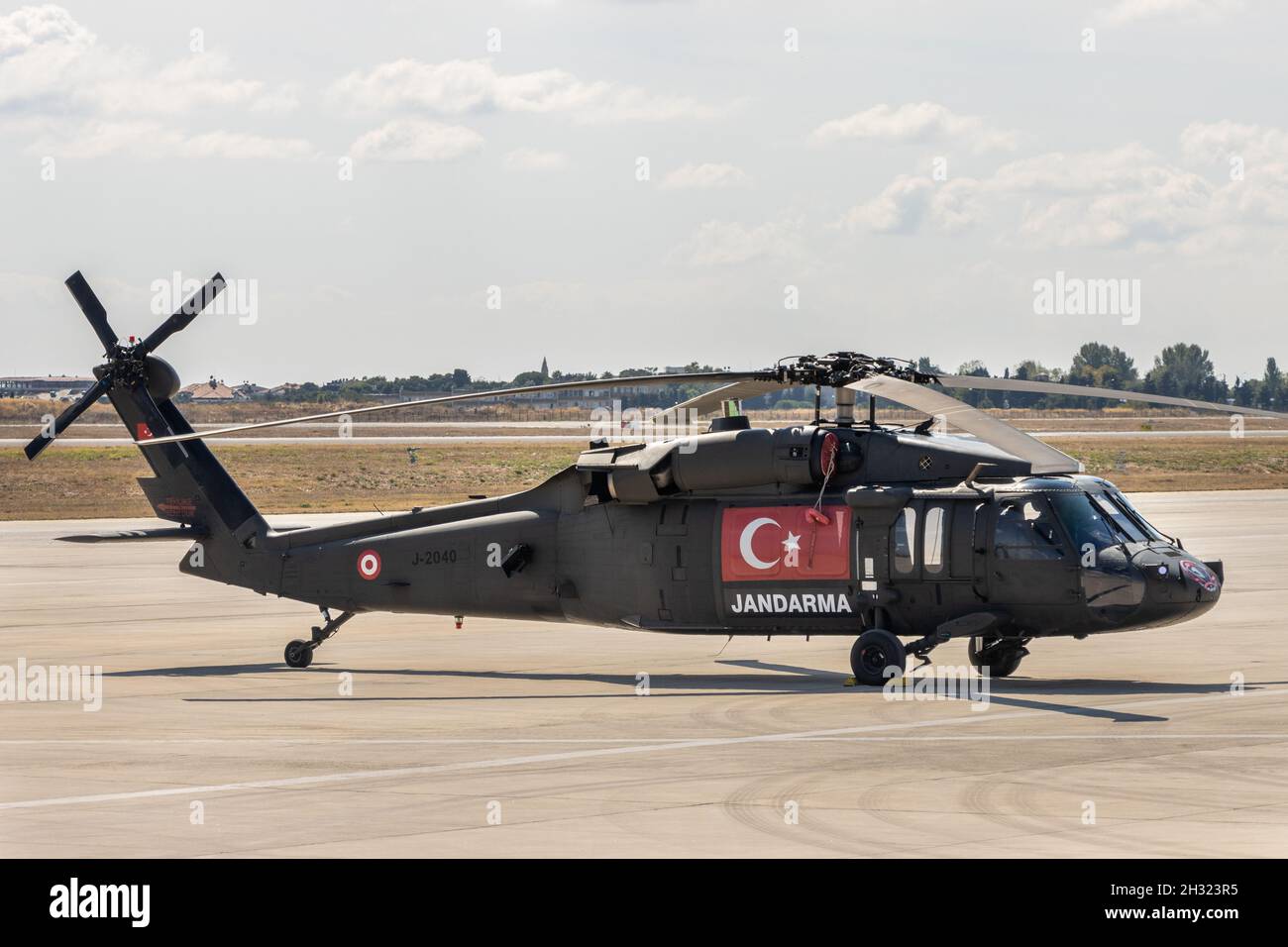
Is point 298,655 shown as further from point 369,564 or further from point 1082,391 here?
point 1082,391

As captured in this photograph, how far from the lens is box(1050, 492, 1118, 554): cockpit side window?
19.3m

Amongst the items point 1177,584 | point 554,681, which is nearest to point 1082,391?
point 1177,584

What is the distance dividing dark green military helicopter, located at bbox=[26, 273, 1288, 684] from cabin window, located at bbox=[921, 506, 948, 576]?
26mm

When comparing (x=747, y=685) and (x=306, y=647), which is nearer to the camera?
(x=747, y=685)

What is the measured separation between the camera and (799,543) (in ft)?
67.5

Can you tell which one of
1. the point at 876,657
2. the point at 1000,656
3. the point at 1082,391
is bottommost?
the point at 1000,656

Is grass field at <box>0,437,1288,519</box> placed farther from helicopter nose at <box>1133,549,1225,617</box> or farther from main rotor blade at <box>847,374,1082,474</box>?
helicopter nose at <box>1133,549,1225,617</box>

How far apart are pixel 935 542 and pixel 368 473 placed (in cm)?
6920

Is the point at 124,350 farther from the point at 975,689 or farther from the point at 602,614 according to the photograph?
the point at 975,689

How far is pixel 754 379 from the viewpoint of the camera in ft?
66.0

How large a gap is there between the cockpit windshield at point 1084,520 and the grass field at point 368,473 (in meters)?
45.5

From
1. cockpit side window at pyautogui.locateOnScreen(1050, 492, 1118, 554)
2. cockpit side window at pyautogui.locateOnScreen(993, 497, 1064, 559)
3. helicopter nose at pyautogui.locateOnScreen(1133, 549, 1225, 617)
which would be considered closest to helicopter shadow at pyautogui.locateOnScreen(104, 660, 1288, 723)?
helicopter nose at pyautogui.locateOnScreen(1133, 549, 1225, 617)
